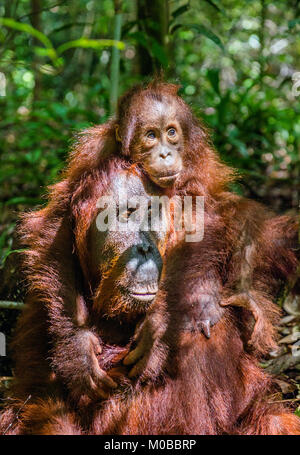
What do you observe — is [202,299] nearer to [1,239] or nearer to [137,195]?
[137,195]

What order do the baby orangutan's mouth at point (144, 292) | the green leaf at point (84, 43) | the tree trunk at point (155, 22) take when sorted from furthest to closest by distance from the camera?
the tree trunk at point (155, 22), the baby orangutan's mouth at point (144, 292), the green leaf at point (84, 43)

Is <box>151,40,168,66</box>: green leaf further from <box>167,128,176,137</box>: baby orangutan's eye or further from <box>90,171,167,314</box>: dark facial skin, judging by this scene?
<box>90,171,167,314</box>: dark facial skin

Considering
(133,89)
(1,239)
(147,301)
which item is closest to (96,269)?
(147,301)

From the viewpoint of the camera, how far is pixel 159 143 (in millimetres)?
3301

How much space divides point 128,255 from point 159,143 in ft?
2.44

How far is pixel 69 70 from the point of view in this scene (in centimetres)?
1061

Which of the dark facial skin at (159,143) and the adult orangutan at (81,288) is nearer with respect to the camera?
the adult orangutan at (81,288)

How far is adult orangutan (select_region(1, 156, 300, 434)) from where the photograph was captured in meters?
3.09

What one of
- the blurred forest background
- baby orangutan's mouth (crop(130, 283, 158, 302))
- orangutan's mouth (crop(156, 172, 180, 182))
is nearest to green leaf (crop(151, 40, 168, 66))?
the blurred forest background

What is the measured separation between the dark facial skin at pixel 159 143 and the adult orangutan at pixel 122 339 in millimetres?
99

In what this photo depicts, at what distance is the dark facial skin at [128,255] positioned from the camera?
2992 mm

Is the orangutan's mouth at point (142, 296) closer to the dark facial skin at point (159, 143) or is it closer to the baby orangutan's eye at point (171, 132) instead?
the dark facial skin at point (159, 143)

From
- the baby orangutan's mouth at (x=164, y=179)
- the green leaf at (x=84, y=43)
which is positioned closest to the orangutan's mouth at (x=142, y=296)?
the baby orangutan's mouth at (x=164, y=179)
